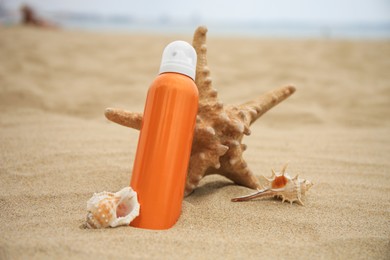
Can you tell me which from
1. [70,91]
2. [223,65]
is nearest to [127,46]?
[223,65]

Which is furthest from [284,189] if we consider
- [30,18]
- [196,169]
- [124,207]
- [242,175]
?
[30,18]

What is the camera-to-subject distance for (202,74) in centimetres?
189

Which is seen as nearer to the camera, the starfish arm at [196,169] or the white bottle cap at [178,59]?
the white bottle cap at [178,59]

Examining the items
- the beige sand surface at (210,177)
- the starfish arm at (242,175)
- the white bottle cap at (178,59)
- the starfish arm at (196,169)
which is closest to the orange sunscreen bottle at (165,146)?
the white bottle cap at (178,59)

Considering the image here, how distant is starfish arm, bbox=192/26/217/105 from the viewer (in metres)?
1.86

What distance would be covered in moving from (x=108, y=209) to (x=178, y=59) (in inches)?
A: 28.4

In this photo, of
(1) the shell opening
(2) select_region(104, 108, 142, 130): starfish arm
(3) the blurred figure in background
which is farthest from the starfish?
(3) the blurred figure in background

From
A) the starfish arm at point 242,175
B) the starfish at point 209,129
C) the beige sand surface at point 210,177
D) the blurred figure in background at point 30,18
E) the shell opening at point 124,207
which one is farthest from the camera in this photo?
the blurred figure in background at point 30,18

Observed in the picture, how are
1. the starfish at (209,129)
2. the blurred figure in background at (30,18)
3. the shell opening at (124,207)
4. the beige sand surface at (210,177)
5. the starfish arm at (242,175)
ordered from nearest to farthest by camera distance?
the beige sand surface at (210,177) → the shell opening at (124,207) → the starfish at (209,129) → the starfish arm at (242,175) → the blurred figure in background at (30,18)

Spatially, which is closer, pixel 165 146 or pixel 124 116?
pixel 165 146

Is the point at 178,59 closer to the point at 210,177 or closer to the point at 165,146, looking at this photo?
the point at 165,146

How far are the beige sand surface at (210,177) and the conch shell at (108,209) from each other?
5cm

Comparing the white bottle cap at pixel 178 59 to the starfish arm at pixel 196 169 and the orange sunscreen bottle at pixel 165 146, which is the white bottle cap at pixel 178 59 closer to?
the orange sunscreen bottle at pixel 165 146

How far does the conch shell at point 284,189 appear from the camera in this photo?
1.87 meters
